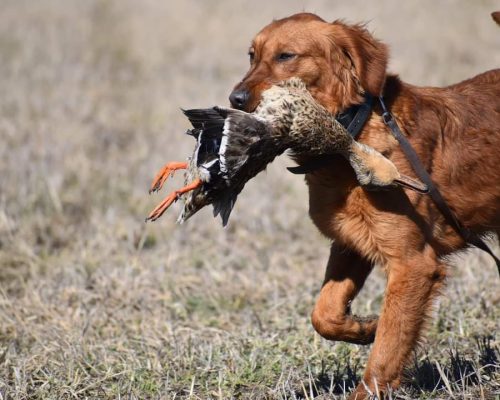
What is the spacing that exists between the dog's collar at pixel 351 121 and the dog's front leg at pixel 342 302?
1.85 ft

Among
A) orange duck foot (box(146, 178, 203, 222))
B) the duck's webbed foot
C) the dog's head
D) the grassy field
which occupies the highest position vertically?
the dog's head

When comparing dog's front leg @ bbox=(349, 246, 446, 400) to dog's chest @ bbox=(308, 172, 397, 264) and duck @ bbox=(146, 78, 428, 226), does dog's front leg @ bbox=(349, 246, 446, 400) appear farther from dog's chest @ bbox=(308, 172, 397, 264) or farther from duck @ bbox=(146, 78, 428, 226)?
duck @ bbox=(146, 78, 428, 226)

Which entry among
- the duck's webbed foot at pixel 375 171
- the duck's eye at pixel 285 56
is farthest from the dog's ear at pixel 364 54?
the duck's webbed foot at pixel 375 171

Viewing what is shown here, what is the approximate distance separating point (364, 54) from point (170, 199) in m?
1.34

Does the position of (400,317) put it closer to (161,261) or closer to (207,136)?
(207,136)

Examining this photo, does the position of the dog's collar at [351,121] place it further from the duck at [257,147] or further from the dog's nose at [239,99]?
the dog's nose at [239,99]

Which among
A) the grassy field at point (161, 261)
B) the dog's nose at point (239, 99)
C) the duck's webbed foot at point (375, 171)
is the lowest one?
the grassy field at point (161, 261)

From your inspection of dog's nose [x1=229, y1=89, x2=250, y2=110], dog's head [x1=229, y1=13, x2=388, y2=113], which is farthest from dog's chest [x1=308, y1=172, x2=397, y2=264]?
dog's nose [x1=229, y1=89, x2=250, y2=110]

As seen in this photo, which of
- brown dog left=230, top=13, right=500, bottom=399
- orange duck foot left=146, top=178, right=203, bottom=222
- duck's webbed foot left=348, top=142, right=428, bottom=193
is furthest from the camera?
brown dog left=230, top=13, right=500, bottom=399

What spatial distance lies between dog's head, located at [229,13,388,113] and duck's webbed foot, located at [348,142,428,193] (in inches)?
13.8

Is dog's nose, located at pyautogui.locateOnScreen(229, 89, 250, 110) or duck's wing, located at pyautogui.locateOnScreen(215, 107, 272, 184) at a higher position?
dog's nose, located at pyautogui.locateOnScreen(229, 89, 250, 110)

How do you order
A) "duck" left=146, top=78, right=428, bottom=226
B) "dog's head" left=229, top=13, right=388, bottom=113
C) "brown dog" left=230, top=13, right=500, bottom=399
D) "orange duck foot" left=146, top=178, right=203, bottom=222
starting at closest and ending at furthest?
"orange duck foot" left=146, top=178, right=203, bottom=222, "duck" left=146, top=78, right=428, bottom=226, "brown dog" left=230, top=13, right=500, bottom=399, "dog's head" left=229, top=13, right=388, bottom=113

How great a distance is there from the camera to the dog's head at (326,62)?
4.04 metres

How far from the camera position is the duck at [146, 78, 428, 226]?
346cm
